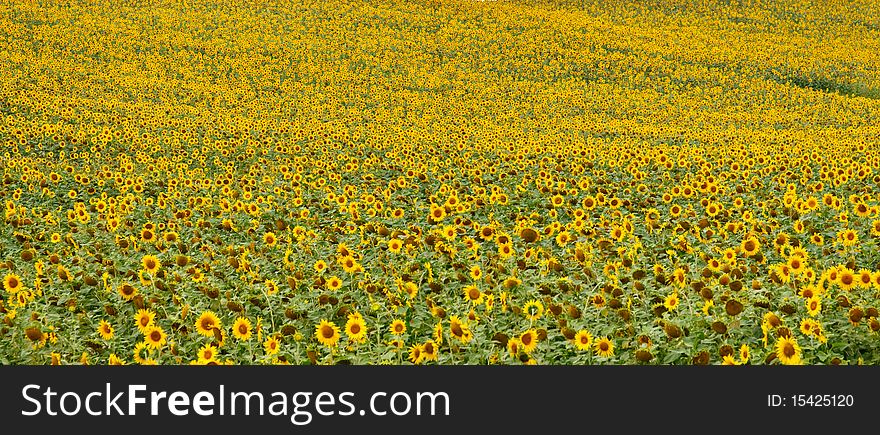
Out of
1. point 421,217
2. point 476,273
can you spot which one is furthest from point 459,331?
point 421,217

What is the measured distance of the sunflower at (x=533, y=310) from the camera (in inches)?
191

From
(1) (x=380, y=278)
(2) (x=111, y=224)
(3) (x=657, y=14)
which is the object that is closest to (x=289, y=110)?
(2) (x=111, y=224)

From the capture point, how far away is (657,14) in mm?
42969

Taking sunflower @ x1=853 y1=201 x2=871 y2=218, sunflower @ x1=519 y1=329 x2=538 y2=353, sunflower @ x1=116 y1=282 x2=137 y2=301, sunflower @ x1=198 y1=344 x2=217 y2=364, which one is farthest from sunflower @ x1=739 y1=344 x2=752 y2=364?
sunflower @ x1=116 y1=282 x2=137 y2=301

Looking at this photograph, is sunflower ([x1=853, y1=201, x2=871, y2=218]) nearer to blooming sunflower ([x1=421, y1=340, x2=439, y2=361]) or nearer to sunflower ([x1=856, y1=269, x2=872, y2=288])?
sunflower ([x1=856, y1=269, x2=872, y2=288])

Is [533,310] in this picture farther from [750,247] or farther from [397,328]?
[750,247]

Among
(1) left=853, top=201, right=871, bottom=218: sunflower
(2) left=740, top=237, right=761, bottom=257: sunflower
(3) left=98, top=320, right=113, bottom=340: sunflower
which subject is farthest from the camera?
(1) left=853, top=201, right=871, bottom=218: sunflower

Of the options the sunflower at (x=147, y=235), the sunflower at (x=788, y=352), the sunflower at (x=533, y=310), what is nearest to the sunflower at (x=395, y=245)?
the sunflower at (x=533, y=310)

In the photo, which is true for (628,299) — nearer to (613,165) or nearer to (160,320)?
(160,320)

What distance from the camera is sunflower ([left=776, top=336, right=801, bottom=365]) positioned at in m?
4.12

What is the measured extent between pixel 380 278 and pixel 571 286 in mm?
1647

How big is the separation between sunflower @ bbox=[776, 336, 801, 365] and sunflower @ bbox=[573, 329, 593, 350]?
104 cm

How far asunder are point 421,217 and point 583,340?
4523 mm

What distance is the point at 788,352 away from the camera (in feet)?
13.6
